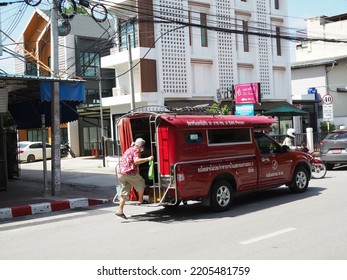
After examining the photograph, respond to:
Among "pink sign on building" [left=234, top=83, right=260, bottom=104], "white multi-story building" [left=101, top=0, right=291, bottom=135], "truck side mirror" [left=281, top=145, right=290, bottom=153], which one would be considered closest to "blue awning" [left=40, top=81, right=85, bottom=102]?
"truck side mirror" [left=281, top=145, right=290, bottom=153]

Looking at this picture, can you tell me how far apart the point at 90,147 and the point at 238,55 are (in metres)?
13.1

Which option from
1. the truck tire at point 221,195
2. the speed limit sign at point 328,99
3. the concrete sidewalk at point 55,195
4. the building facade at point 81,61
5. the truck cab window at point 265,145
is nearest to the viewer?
the truck tire at point 221,195

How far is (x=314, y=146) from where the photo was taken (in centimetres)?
2473

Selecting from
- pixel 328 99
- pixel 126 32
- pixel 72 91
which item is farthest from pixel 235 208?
pixel 126 32

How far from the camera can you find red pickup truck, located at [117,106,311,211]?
9.00m

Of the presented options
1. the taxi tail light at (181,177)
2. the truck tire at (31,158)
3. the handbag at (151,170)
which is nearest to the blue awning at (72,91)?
the handbag at (151,170)

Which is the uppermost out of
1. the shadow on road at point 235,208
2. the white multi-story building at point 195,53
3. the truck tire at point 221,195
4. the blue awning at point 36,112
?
the white multi-story building at point 195,53

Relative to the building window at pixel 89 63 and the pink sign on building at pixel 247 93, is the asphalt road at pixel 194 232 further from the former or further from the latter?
the building window at pixel 89 63

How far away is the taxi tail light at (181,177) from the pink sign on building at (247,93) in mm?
14645

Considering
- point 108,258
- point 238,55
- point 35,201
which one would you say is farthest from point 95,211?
point 238,55

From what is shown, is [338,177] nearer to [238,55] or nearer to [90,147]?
[238,55]

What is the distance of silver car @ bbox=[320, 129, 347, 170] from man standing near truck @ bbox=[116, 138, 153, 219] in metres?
10.5

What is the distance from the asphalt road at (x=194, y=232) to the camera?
6.30m

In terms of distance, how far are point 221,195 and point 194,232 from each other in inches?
80.0
